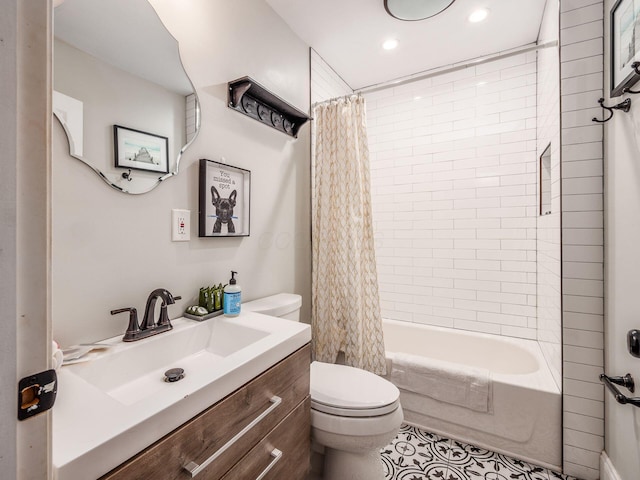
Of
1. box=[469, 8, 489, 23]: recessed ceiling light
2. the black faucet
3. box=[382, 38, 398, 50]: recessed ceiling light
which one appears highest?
box=[382, 38, 398, 50]: recessed ceiling light

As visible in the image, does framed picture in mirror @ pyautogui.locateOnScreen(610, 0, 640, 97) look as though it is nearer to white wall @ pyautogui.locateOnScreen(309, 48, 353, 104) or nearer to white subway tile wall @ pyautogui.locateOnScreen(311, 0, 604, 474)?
white subway tile wall @ pyautogui.locateOnScreen(311, 0, 604, 474)

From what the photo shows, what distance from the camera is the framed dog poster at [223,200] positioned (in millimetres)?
1406

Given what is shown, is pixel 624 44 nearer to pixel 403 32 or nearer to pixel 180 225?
pixel 403 32

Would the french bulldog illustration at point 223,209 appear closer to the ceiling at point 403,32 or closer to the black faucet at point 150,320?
the black faucet at point 150,320

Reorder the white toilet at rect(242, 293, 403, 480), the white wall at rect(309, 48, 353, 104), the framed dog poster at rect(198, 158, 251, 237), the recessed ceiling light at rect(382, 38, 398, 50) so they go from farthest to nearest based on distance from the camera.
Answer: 1. the white wall at rect(309, 48, 353, 104)
2. the recessed ceiling light at rect(382, 38, 398, 50)
3. the framed dog poster at rect(198, 158, 251, 237)
4. the white toilet at rect(242, 293, 403, 480)

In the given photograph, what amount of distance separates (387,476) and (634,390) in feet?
3.68

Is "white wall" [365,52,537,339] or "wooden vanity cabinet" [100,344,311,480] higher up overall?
"white wall" [365,52,537,339]

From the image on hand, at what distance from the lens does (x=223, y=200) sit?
59.4 inches

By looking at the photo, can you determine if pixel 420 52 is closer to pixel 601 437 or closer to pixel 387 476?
pixel 601 437

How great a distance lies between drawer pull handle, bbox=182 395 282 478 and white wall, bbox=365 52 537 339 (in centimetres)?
200

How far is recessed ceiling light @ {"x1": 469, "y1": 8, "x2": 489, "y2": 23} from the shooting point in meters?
1.90

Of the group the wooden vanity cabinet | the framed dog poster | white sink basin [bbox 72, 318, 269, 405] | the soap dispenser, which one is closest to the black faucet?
white sink basin [bbox 72, 318, 269, 405]

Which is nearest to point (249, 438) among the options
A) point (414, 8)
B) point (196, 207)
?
point (196, 207)

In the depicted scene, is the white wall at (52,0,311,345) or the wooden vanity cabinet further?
the white wall at (52,0,311,345)
